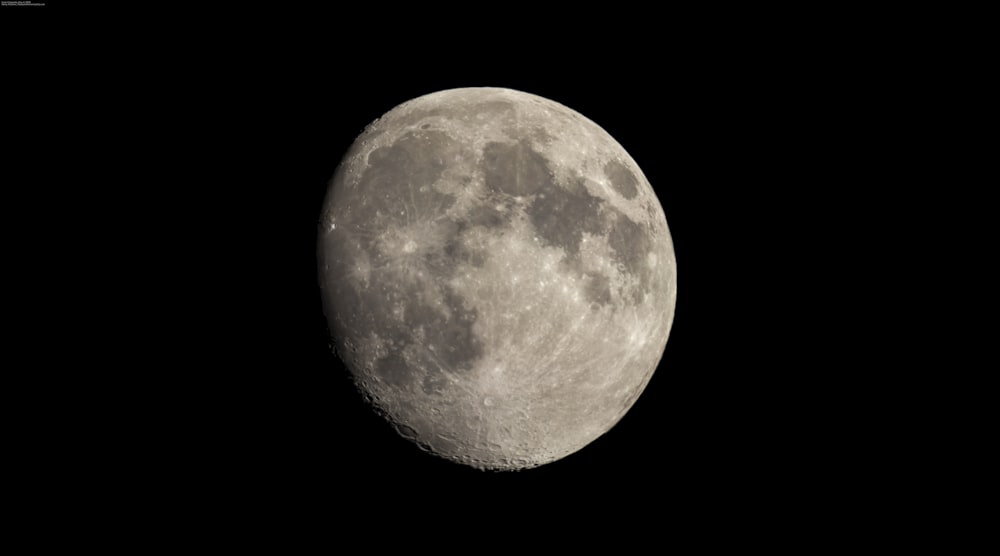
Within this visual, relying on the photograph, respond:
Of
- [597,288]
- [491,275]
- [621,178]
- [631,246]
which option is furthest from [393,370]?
[621,178]

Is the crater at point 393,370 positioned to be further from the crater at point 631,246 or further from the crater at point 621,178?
the crater at point 621,178

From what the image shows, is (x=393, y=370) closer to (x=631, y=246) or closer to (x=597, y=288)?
(x=597, y=288)

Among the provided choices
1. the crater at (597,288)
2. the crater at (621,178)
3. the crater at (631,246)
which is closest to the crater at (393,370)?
the crater at (597,288)

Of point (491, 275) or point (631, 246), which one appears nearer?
point (491, 275)

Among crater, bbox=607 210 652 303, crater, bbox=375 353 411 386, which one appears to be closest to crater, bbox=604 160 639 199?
crater, bbox=607 210 652 303

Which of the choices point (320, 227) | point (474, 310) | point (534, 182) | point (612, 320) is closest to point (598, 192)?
point (534, 182)

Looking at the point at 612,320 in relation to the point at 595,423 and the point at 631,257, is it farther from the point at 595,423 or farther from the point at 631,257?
the point at 595,423

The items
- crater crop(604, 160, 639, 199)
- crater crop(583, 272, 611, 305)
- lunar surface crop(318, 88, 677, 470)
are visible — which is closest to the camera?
lunar surface crop(318, 88, 677, 470)

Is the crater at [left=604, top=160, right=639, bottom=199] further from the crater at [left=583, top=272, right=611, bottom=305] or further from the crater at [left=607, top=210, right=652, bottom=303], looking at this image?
the crater at [left=583, top=272, right=611, bottom=305]
